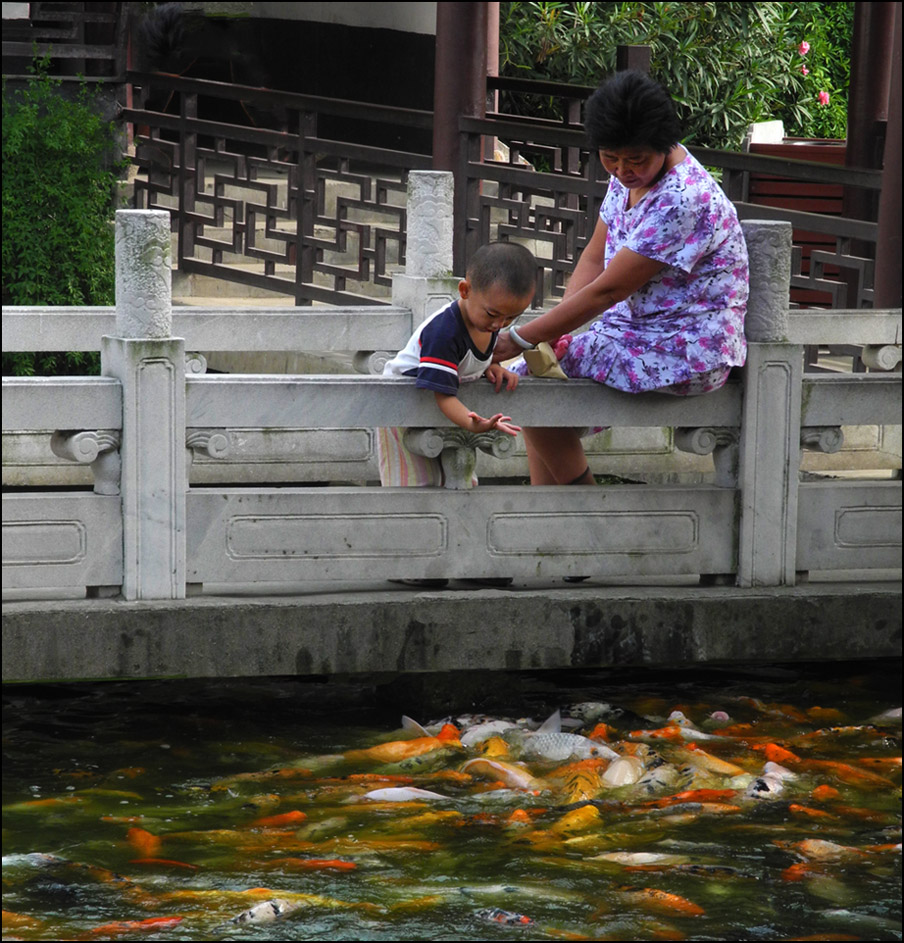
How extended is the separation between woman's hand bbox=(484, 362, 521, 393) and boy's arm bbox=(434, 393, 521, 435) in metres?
0.16

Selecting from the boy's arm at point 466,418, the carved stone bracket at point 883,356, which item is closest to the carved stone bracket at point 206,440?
the boy's arm at point 466,418

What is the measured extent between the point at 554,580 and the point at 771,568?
775mm

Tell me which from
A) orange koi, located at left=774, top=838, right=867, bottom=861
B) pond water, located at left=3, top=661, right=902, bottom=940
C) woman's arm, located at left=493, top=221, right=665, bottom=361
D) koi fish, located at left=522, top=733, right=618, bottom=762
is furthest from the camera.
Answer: koi fish, located at left=522, top=733, right=618, bottom=762

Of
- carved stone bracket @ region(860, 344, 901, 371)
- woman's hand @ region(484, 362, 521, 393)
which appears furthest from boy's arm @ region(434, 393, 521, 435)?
carved stone bracket @ region(860, 344, 901, 371)

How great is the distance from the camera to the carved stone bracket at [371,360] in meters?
6.87

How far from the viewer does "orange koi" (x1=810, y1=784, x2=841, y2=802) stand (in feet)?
16.1

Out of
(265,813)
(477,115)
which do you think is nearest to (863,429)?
(477,115)

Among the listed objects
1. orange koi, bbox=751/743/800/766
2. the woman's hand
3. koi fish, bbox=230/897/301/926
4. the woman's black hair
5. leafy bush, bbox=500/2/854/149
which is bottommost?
koi fish, bbox=230/897/301/926

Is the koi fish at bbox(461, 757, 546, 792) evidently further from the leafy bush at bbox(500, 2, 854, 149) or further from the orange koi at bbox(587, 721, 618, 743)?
the leafy bush at bbox(500, 2, 854, 149)

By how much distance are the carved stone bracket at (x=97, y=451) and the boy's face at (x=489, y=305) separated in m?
1.21

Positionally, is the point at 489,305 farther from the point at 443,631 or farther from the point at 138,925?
the point at 138,925

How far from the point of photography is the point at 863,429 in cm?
763

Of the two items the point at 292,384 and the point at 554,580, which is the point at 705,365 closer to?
the point at 554,580

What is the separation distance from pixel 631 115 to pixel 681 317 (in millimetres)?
737
